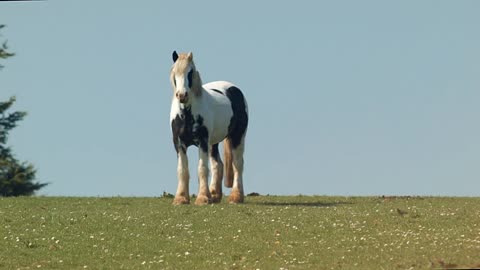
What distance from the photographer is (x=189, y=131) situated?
30.3 m

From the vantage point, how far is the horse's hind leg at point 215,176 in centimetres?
3222

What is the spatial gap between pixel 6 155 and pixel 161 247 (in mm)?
32389

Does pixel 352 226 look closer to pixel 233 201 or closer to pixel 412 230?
pixel 412 230

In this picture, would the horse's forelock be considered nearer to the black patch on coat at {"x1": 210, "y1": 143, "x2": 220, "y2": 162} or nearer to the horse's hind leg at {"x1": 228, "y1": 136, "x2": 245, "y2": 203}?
the black patch on coat at {"x1": 210, "y1": 143, "x2": 220, "y2": 162}

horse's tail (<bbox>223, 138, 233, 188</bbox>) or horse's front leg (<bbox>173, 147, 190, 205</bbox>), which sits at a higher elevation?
horse's tail (<bbox>223, 138, 233, 188</bbox>)

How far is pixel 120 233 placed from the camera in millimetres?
24266

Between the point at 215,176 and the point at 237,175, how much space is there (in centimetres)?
99

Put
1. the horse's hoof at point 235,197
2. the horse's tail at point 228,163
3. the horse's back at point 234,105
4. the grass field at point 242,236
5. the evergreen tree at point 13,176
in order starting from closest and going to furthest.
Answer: the grass field at point 242,236 → the horse's hoof at point 235,197 → the horse's back at point 234,105 → the horse's tail at point 228,163 → the evergreen tree at point 13,176

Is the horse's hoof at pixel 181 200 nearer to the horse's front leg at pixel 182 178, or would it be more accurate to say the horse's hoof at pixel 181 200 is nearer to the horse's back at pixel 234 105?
the horse's front leg at pixel 182 178

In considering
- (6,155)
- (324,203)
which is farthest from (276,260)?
(6,155)

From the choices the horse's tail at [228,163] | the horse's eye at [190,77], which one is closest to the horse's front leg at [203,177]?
the horse's eye at [190,77]

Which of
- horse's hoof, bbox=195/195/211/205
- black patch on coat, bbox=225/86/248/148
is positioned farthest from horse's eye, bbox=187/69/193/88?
horse's hoof, bbox=195/195/211/205

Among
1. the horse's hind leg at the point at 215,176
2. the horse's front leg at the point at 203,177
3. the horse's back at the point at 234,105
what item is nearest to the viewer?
the horse's front leg at the point at 203,177

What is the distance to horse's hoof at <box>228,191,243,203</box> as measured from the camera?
3241 cm
